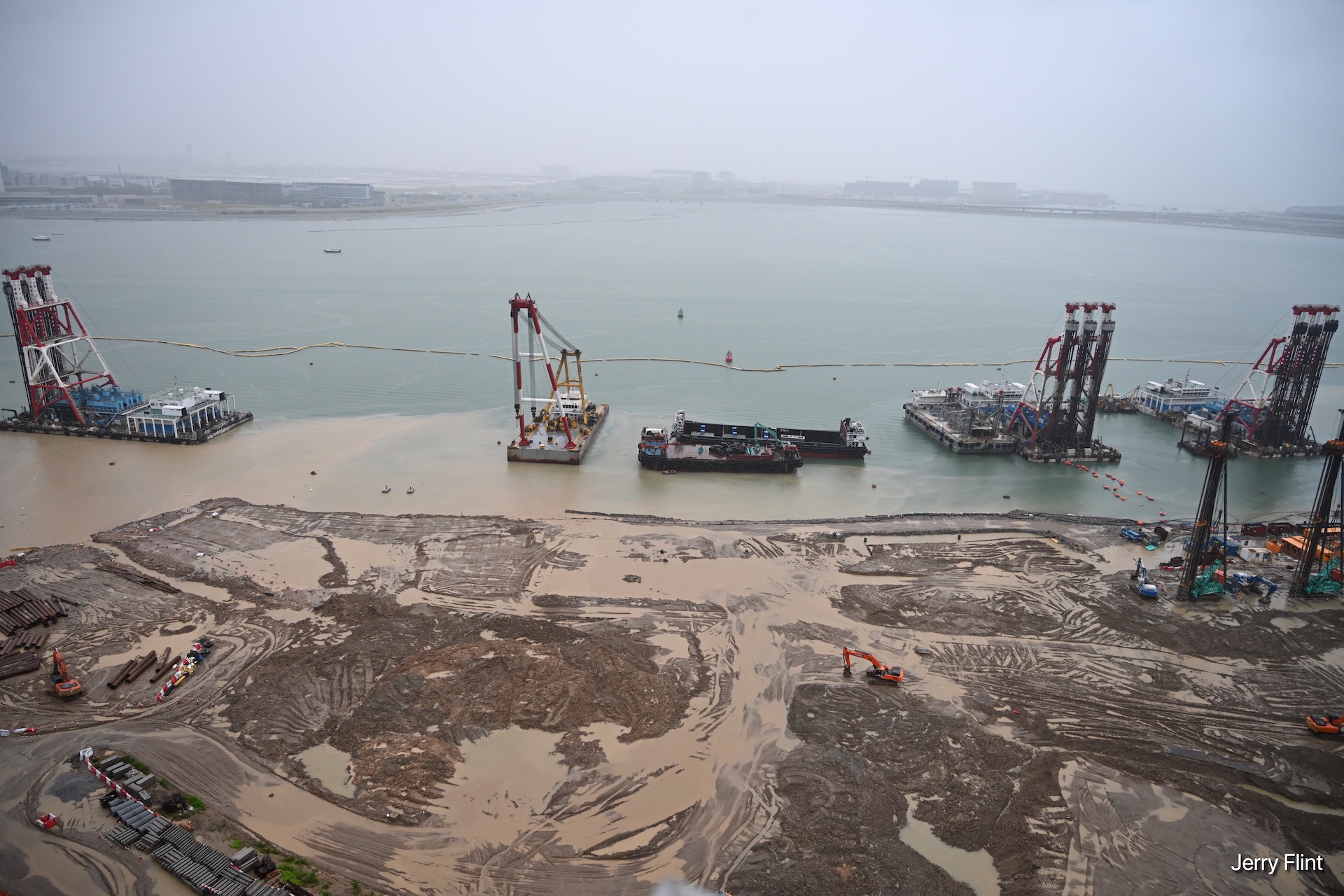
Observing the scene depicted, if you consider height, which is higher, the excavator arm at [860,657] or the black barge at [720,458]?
the black barge at [720,458]

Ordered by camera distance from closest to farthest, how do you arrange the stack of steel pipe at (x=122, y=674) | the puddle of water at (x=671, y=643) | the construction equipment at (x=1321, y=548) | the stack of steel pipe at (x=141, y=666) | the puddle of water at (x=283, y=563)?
the stack of steel pipe at (x=122, y=674) → the stack of steel pipe at (x=141, y=666) → the puddle of water at (x=671, y=643) → the construction equipment at (x=1321, y=548) → the puddle of water at (x=283, y=563)

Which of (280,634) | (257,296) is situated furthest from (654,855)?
(257,296)

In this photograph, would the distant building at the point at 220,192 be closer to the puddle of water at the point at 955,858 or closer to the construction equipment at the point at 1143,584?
the construction equipment at the point at 1143,584

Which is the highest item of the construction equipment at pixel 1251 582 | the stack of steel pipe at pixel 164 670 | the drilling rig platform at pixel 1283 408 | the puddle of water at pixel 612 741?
the drilling rig platform at pixel 1283 408

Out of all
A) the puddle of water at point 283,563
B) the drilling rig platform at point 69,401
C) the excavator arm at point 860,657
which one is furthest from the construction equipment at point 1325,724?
the drilling rig platform at point 69,401

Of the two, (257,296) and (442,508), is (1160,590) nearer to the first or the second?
(442,508)

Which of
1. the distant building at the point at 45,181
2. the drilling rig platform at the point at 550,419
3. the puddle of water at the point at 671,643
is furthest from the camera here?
the distant building at the point at 45,181
